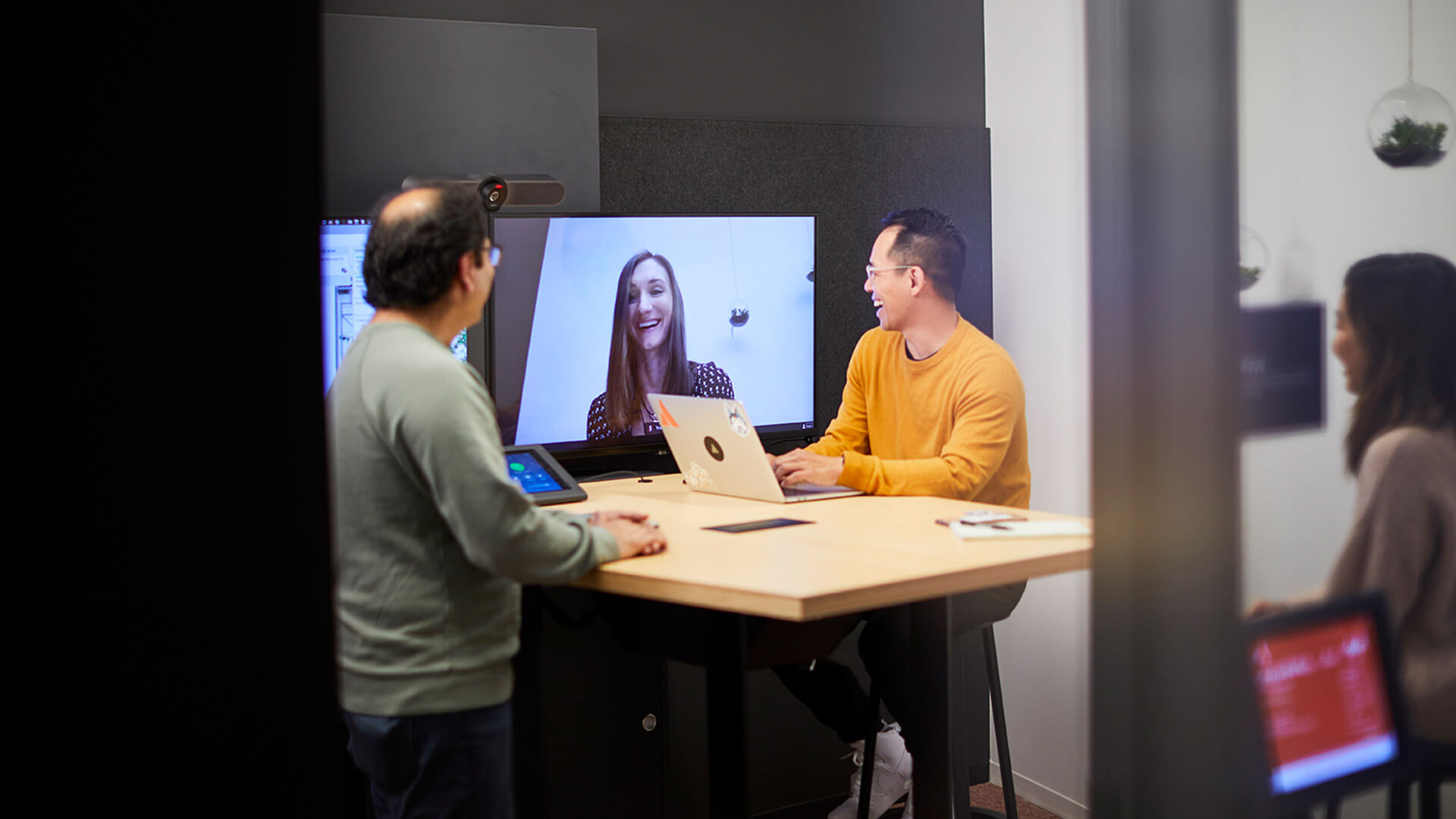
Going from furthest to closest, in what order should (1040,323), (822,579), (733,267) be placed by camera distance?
(1040,323) → (733,267) → (822,579)

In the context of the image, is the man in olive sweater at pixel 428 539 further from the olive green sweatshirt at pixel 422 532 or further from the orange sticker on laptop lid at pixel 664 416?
the orange sticker on laptop lid at pixel 664 416

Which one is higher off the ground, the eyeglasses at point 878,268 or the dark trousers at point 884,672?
the eyeglasses at point 878,268

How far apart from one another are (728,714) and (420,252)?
2.73 ft

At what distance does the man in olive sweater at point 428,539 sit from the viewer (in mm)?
1451

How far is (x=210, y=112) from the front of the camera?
47 cm

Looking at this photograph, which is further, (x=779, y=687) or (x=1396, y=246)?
(x=779, y=687)

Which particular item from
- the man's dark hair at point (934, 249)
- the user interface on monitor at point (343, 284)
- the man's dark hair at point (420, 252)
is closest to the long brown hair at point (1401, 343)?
the man's dark hair at point (420, 252)

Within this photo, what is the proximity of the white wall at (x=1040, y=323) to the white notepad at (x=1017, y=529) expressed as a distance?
91cm

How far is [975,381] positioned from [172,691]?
210cm

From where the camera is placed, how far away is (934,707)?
1.78 m

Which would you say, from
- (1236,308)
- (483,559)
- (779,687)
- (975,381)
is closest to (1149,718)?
(1236,308)

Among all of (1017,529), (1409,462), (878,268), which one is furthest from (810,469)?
(1409,462)

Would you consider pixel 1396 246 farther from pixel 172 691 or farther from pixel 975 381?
pixel 975 381

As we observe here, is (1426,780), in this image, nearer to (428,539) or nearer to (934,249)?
(428,539)
